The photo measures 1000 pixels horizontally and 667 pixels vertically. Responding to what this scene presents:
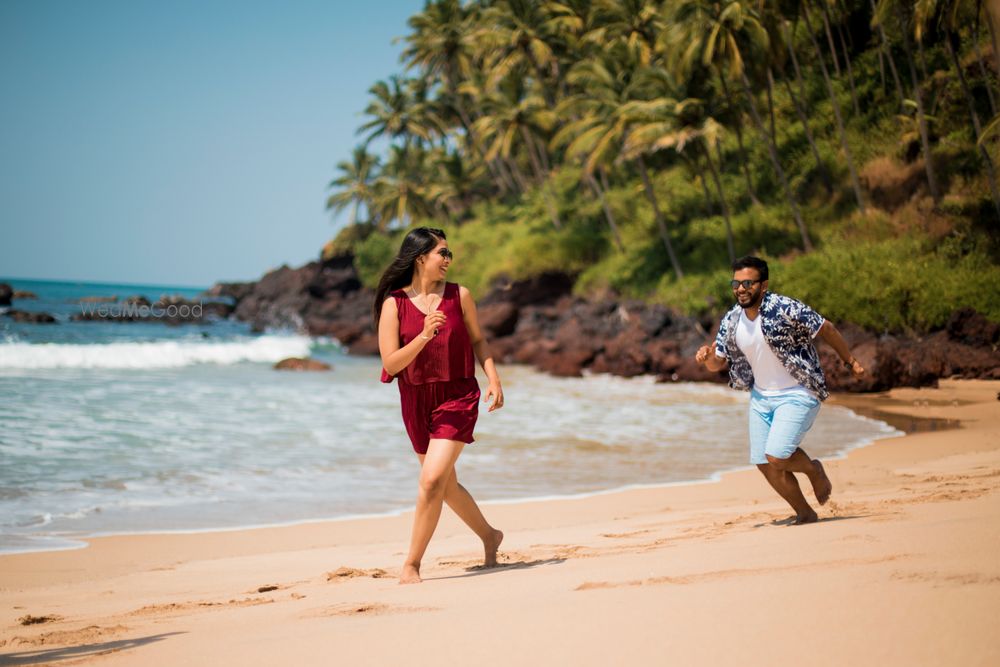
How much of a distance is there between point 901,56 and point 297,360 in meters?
24.9

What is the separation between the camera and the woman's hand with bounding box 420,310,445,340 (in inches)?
159

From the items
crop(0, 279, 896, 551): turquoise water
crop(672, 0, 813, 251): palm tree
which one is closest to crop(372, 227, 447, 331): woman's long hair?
crop(0, 279, 896, 551): turquoise water

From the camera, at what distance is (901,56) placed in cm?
3131


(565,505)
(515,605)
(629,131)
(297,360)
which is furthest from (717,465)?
(629,131)

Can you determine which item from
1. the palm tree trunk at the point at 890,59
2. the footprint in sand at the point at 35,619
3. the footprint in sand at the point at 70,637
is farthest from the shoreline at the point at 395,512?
the palm tree trunk at the point at 890,59

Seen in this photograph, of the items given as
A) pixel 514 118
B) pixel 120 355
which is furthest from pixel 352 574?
pixel 514 118

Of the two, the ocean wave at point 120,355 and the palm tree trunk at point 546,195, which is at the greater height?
the palm tree trunk at point 546,195

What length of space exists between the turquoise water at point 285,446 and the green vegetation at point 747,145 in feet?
22.4

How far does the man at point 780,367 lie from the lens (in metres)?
4.94

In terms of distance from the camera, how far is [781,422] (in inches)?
196

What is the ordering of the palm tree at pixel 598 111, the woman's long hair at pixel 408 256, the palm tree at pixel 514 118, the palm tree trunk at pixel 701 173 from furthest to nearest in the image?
the palm tree at pixel 514 118 < the palm tree at pixel 598 111 < the palm tree trunk at pixel 701 173 < the woman's long hair at pixel 408 256

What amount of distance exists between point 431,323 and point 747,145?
108ft

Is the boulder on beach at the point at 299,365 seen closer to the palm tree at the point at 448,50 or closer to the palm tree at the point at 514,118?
the palm tree at the point at 514,118

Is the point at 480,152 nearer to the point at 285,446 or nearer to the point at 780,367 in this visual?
the point at 285,446
